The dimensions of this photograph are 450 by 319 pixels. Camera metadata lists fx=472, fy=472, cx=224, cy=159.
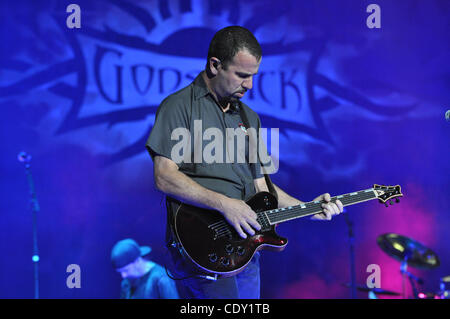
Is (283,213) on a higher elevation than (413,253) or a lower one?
higher

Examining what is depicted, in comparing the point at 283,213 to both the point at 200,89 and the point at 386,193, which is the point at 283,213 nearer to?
the point at 386,193

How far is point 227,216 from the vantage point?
2604mm

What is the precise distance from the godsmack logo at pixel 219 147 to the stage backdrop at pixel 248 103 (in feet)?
9.33

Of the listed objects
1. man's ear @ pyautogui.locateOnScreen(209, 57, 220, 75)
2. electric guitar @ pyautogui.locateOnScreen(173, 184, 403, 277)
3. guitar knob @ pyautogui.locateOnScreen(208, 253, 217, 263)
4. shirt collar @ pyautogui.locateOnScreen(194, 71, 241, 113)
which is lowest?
guitar knob @ pyautogui.locateOnScreen(208, 253, 217, 263)

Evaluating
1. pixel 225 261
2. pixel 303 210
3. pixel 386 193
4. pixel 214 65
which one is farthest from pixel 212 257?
pixel 386 193

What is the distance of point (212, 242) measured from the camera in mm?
2582

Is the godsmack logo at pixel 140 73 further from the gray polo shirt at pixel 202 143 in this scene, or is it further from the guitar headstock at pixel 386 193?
the gray polo shirt at pixel 202 143

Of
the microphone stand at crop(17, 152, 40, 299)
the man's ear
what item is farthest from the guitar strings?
the microphone stand at crop(17, 152, 40, 299)

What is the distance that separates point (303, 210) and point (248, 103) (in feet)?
10.3

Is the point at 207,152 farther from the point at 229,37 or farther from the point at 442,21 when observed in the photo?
the point at 442,21

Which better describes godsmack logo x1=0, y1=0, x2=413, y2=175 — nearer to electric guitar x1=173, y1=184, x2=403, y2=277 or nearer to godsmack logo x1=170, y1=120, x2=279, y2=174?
godsmack logo x1=170, y1=120, x2=279, y2=174

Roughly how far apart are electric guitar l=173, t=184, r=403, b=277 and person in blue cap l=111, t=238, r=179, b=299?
2.86 m

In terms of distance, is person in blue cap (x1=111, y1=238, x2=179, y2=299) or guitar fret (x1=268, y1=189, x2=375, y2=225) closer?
guitar fret (x1=268, y1=189, x2=375, y2=225)

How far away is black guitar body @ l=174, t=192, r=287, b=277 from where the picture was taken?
2521mm
